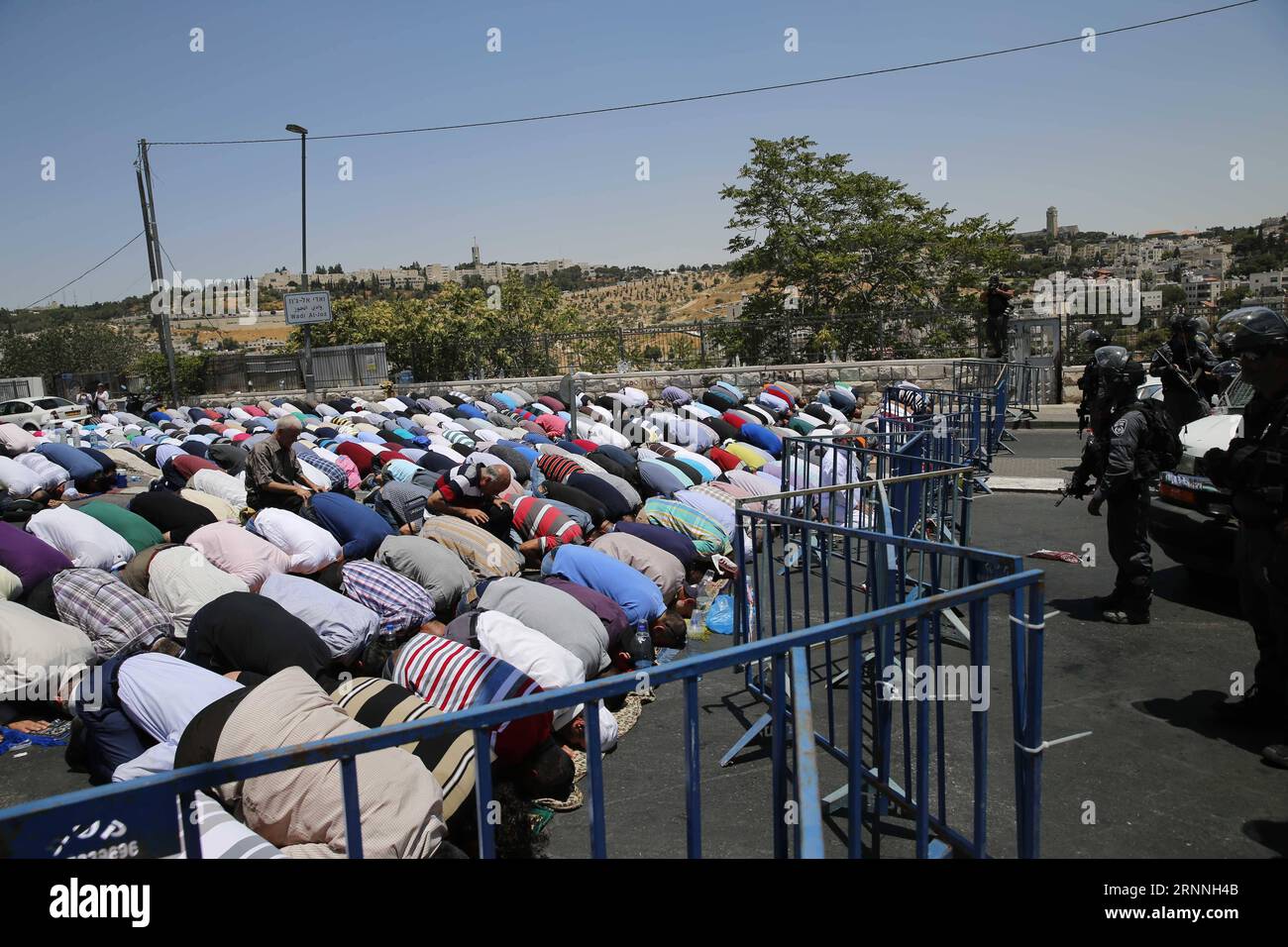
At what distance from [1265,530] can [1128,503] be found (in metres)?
1.76

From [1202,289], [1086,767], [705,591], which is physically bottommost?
[1086,767]

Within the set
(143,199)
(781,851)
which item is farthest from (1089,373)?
(143,199)

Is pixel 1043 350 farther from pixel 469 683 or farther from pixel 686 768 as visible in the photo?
pixel 686 768

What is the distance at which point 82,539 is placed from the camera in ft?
23.4

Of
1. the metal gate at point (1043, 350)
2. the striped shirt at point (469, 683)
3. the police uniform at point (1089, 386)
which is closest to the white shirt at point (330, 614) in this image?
the striped shirt at point (469, 683)

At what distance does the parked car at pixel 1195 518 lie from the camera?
20.2 ft

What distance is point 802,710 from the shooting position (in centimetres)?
238

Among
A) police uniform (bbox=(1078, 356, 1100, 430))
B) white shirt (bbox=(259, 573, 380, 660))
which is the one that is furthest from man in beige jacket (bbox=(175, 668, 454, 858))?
police uniform (bbox=(1078, 356, 1100, 430))

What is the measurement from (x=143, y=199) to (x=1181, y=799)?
29034mm

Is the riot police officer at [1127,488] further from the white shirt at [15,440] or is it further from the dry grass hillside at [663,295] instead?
the dry grass hillside at [663,295]

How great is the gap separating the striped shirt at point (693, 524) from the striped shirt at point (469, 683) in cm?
361

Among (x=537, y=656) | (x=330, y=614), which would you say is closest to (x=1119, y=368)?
(x=537, y=656)

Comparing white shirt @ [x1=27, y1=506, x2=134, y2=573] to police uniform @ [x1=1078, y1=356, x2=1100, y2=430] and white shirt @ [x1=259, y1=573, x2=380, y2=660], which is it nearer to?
white shirt @ [x1=259, y1=573, x2=380, y2=660]
